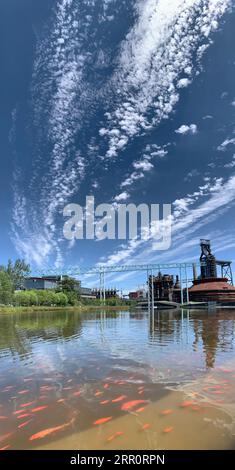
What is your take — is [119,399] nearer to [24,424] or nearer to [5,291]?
[24,424]

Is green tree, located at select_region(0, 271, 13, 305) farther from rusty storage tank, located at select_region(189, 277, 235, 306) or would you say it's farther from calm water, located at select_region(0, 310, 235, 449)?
rusty storage tank, located at select_region(189, 277, 235, 306)

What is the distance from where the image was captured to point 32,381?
11492mm

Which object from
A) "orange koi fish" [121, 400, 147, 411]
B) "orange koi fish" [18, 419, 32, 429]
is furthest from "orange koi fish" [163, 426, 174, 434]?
"orange koi fish" [18, 419, 32, 429]

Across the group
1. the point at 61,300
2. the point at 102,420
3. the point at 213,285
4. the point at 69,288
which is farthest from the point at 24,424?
the point at 213,285

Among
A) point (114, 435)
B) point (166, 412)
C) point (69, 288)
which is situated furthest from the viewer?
point (69, 288)

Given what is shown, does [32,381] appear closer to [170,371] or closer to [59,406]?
[59,406]

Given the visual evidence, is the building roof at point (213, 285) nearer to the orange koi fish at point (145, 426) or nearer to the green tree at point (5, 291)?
the green tree at point (5, 291)

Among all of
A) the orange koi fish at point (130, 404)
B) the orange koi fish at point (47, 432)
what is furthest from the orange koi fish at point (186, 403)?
the orange koi fish at point (47, 432)
